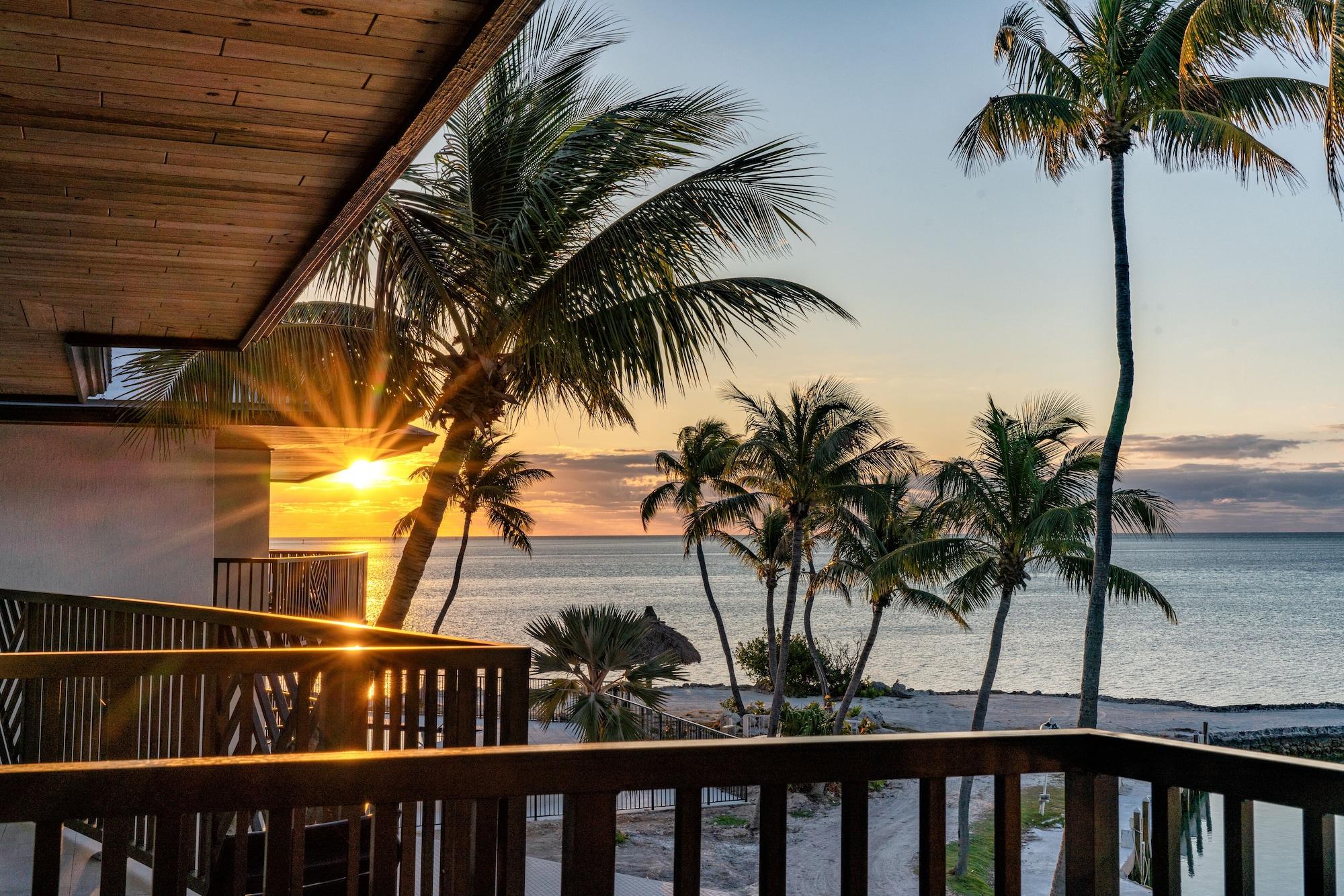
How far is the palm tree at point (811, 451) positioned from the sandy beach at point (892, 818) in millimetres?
3516

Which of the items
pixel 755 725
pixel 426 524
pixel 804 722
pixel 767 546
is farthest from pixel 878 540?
pixel 426 524

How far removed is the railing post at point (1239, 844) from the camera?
1.89 meters

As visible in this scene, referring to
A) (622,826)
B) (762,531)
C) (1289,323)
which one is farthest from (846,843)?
(1289,323)

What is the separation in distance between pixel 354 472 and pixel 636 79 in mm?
16116

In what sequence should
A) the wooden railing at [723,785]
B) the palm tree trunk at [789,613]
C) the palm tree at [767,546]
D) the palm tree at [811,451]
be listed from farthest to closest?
the palm tree at [767,546] < the palm tree trunk at [789,613] < the palm tree at [811,451] < the wooden railing at [723,785]

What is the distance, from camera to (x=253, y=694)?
12.6ft

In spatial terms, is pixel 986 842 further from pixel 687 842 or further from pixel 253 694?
pixel 687 842

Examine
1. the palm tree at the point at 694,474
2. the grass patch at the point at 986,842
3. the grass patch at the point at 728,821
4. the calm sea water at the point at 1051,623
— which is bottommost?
the calm sea water at the point at 1051,623

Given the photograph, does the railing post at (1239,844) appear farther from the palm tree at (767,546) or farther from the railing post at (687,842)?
the palm tree at (767,546)

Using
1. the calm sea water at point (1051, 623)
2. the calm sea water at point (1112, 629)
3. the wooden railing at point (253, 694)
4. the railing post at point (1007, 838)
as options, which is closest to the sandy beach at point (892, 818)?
the calm sea water at point (1112, 629)

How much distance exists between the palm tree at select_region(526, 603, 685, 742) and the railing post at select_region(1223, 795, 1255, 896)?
16.2 meters

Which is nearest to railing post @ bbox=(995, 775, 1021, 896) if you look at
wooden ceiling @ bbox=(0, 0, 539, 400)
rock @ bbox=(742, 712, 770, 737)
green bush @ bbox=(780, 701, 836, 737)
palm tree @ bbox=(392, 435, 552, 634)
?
wooden ceiling @ bbox=(0, 0, 539, 400)

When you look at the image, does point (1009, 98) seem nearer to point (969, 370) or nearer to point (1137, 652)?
point (969, 370)

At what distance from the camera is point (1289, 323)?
3584 cm
